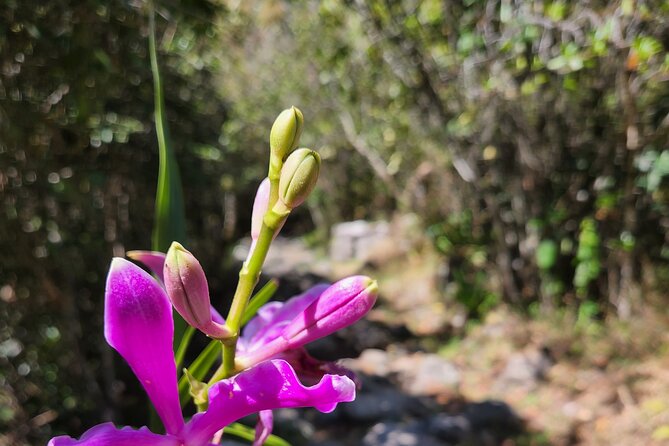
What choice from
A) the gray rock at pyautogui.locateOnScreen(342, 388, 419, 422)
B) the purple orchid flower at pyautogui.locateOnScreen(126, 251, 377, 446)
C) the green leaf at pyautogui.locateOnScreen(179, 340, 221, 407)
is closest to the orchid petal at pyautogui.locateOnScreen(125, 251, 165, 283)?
the purple orchid flower at pyautogui.locateOnScreen(126, 251, 377, 446)

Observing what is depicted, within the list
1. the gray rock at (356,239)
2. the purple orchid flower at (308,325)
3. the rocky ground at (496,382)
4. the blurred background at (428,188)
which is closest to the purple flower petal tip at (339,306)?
the purple orchid flower at (308,325)

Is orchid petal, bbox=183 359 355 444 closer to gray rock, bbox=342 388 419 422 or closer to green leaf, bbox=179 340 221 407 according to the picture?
green leaf, bbox=179 340 221 407

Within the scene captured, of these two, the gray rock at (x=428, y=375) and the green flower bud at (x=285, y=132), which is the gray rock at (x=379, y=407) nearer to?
the gray rock at (x=428, y=375)

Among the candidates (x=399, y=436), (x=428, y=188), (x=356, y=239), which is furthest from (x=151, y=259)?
(x=356, y=239)

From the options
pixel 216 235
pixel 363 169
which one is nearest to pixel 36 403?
pixel 216 235

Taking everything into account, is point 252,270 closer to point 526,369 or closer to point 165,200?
point 165,200
